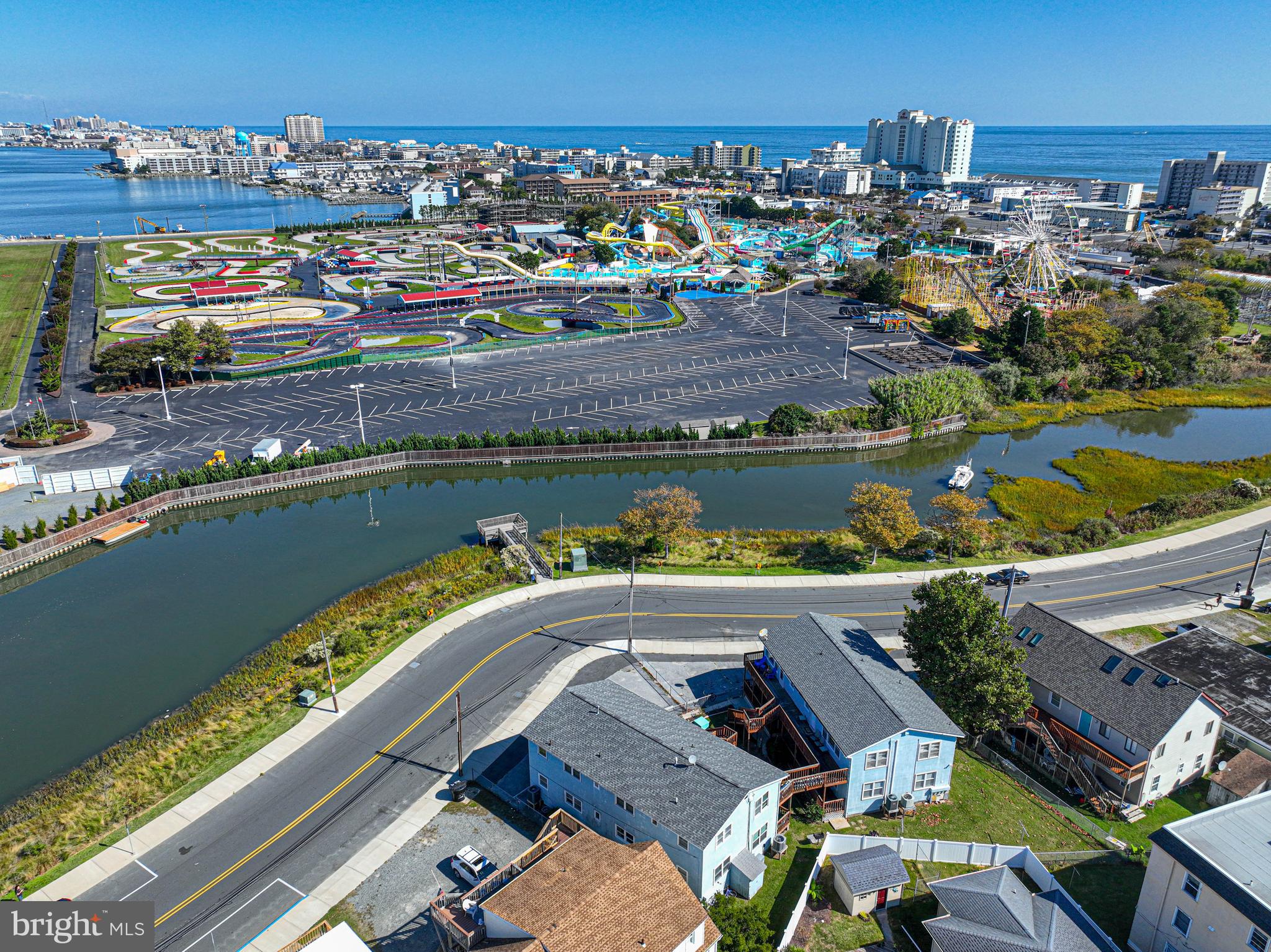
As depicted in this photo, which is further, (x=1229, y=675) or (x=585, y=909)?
(x=1229, y=675)

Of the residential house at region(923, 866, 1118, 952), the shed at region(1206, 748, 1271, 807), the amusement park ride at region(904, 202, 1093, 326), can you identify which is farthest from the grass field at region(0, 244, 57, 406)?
the amusement park ride at region(904, 202, 1093, 326)

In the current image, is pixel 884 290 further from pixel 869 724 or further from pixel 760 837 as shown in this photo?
pixel 760 837

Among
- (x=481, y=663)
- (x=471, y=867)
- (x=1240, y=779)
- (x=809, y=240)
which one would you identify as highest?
(x=809, y=240)

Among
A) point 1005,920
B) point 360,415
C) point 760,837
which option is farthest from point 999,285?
point 1005,920

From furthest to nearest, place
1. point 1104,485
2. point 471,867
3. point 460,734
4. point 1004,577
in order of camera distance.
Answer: point 1104,485, point 1004,577, point 460,734, point 471,867

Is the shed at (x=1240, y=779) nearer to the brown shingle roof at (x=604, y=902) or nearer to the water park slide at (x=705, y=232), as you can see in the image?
the brown shingle roof at (x=604, y=902)
